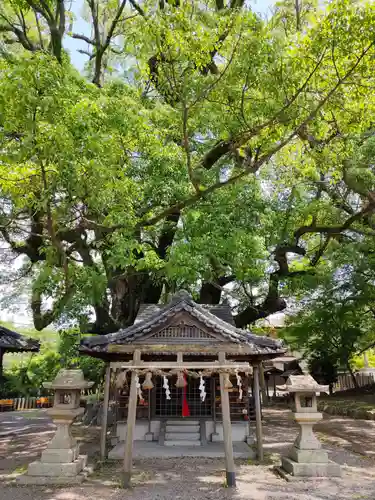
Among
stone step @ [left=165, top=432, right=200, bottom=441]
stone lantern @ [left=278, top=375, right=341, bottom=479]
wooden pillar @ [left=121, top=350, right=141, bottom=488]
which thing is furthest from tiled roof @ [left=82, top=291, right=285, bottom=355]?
stone step @ [left=165, top=432, right=200, bottom=441]

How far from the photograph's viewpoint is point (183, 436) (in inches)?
494

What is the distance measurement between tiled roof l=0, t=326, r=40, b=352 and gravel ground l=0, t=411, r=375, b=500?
3765 mm

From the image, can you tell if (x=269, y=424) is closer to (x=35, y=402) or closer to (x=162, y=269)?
(x=162, y=269)

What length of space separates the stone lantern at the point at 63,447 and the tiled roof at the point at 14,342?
549cm

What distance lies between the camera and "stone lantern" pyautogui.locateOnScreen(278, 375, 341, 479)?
28.9 feet

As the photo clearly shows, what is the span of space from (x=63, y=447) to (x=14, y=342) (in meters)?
6.65

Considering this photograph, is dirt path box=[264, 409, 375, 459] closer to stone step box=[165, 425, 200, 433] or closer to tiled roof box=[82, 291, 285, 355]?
tiled roof box=[82, 291, 285, 355]

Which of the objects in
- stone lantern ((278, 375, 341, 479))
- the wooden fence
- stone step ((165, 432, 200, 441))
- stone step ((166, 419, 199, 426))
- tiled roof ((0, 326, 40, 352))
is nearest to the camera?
stone lantern ((278, 375, 341, 479))

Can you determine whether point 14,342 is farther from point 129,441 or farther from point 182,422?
point 129,441

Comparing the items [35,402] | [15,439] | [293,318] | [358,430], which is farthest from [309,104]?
[35,402]

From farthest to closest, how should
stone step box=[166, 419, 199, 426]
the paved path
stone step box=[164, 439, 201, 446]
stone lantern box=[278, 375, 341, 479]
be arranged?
the paved path < stone step box=[166, 419, 199, 426] < stone step box=[164, 439, 201, 446] < stone lantern box=[278, 375, 341, 479]

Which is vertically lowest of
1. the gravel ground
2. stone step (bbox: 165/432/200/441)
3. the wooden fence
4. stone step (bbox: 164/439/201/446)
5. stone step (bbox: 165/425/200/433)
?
the gravel ground

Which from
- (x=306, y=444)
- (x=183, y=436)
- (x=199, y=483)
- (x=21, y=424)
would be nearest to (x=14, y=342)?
(x=21, y=424)

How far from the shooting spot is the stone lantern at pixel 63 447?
27.9 ft
